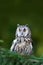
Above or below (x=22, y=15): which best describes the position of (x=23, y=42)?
below

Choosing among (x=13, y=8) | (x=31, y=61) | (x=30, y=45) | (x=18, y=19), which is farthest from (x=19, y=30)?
(x=13, y=8)

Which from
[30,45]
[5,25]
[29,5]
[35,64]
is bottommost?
[35,64]

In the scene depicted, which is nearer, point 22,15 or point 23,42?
point 23,42

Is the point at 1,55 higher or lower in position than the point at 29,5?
lower

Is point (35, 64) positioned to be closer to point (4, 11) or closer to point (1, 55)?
point (1, 55)

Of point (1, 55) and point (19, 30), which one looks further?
point (19, 30)

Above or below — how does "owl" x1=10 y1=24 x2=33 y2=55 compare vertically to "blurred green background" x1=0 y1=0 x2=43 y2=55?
below

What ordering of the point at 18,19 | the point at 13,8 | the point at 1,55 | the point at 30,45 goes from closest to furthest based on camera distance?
the point at 1,55, the point at 30,45, the point at 18,19, the point at 13,8

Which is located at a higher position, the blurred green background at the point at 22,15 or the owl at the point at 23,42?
the blurred green background at the point at 22,15

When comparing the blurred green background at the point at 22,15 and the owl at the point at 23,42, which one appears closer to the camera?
the owl at the point at 23,42

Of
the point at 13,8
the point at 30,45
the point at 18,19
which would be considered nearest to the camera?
the point at 30,45

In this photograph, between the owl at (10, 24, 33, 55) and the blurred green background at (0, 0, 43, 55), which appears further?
the blurred green background at (0, 0, 43, 55)
